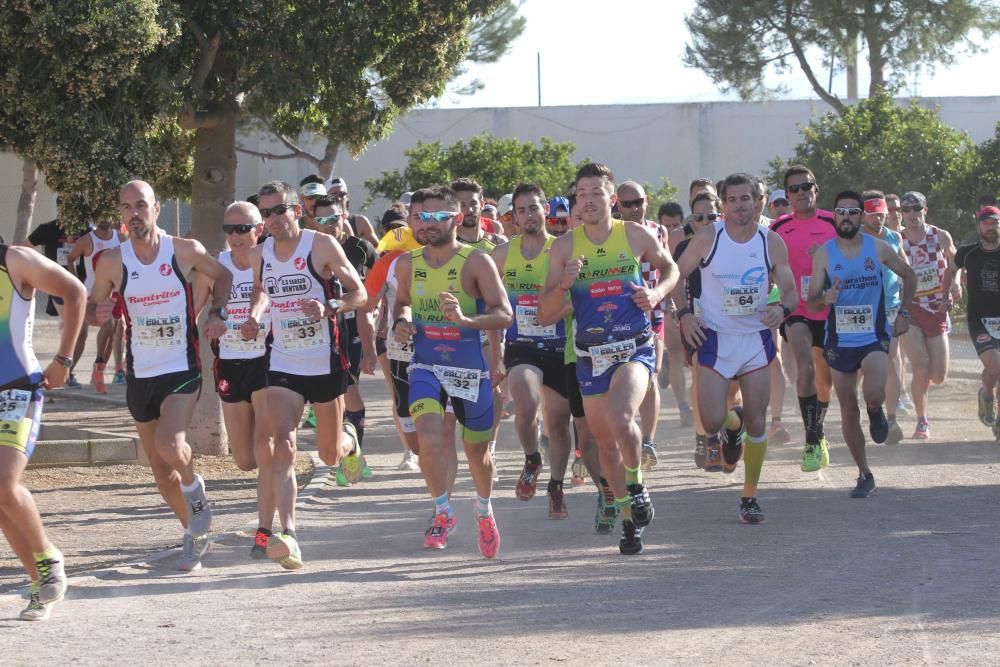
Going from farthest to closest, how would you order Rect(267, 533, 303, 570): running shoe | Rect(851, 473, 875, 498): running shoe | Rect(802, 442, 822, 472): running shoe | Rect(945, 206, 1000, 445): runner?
Rect(945, 206, 1000, 445): runner, Rect(802, 442, 822, 472): running shoe, Rect(851, 473, 875, 498): running shoe, Rect(267, 533, 303, 570): running shoe

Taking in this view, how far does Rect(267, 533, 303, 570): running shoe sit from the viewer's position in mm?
7762

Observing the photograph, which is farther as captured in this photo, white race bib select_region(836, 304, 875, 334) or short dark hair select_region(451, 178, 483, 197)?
short dark hair select_region(451, 178, 483, 197)

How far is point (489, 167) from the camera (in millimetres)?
28875

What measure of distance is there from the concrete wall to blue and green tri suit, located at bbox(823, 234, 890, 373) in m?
31.2

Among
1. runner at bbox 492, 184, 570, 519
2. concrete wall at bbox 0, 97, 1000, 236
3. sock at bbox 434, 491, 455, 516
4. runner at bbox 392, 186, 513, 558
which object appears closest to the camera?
runner at bbox 392, 186, 513, 558

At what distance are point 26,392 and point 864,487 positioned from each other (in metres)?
5.72

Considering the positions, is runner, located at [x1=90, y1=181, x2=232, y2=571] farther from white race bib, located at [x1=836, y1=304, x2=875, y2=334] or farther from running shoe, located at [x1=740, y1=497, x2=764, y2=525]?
white race bib, located at [x1=836, y1=304, x2=875, y2=334]

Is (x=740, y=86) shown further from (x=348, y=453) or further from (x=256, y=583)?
(x=256, y=583)

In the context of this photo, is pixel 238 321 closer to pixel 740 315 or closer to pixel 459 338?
pixel 459 338

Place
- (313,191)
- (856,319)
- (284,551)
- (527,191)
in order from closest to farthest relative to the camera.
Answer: (284,551), (527,191), (856,319), (313,191)

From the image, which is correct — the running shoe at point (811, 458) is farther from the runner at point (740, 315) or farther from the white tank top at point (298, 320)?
the white tank top at point (298, 320)

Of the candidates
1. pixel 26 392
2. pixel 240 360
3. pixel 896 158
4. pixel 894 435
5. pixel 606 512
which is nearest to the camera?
pixel 26 392

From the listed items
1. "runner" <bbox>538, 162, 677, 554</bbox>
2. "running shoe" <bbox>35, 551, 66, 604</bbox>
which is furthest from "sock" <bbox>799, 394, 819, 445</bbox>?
"running shoe" <bbox>35, 551, 66, 604</bbox>

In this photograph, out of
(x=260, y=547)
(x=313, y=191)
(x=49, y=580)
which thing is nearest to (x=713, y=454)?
(x=313, y=191)
